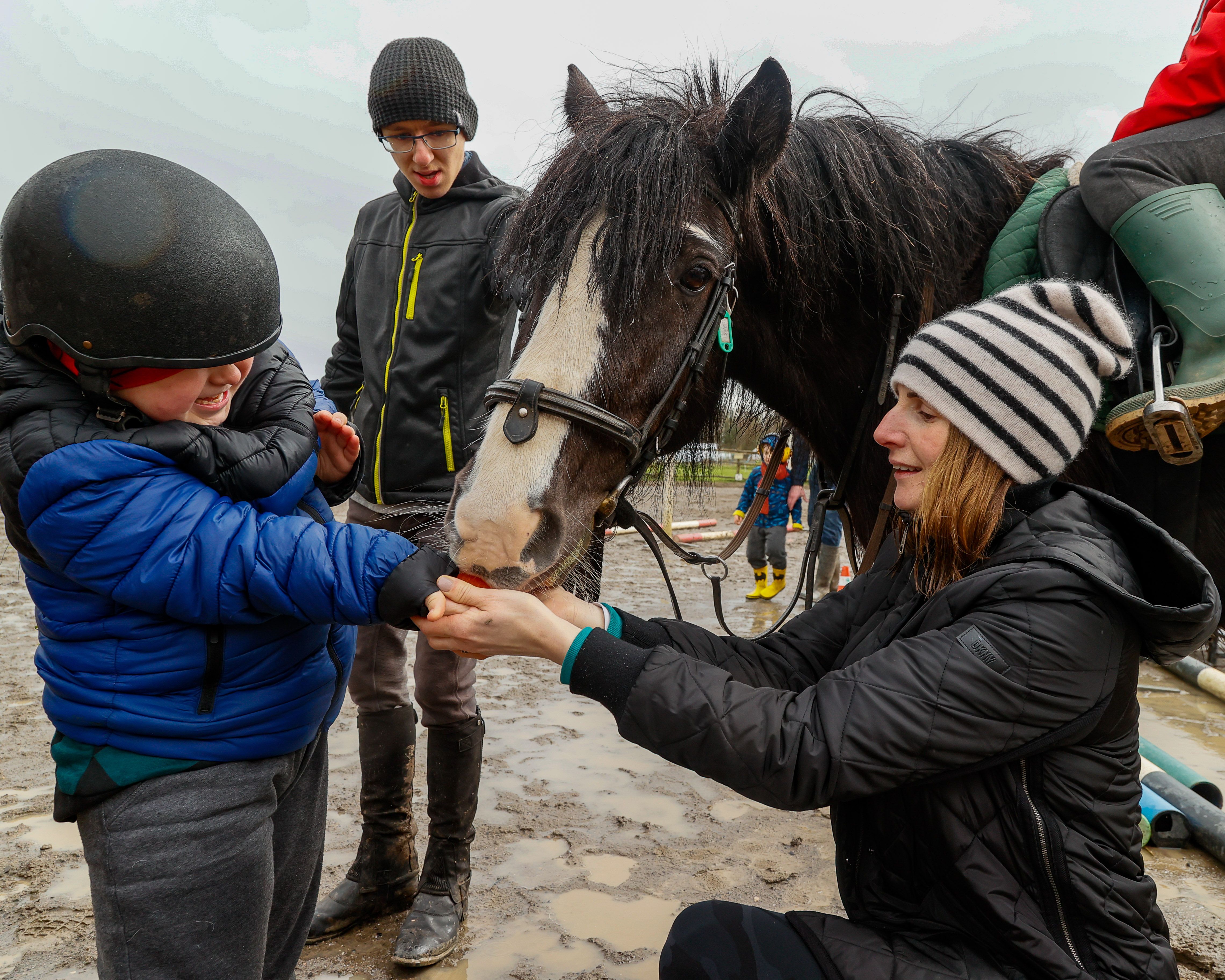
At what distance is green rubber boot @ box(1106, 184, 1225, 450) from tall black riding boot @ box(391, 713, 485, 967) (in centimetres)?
208

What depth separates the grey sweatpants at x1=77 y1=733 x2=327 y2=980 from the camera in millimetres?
1315

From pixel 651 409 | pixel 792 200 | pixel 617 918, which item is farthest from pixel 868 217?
pixel 617 918

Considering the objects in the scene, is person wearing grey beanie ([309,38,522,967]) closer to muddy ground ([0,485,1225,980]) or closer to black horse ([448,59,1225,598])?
muddy ground ([0,485,1225,980])

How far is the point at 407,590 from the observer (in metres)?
1.42

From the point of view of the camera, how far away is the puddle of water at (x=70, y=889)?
102 inches

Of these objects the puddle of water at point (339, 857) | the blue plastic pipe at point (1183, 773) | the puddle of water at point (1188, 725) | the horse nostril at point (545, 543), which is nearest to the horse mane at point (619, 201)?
the horse nostril at point (545, 543)

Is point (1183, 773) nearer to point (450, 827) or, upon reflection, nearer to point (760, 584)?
point (450, 827)

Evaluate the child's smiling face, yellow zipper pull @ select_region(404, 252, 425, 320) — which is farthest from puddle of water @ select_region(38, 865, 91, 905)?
yellow zipper pull @ select_region(404, 252, 425, 320)

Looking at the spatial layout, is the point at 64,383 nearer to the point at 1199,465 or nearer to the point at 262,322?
the point at 262,322

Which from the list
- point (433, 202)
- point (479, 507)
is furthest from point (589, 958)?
point (433, 202)

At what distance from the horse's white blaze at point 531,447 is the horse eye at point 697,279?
9.4 inches

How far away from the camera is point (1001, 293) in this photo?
1572mm

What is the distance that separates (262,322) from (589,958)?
2.01 metres

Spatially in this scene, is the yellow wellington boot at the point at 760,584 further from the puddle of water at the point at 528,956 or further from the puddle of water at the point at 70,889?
the puddle of water at the point at 70,889
